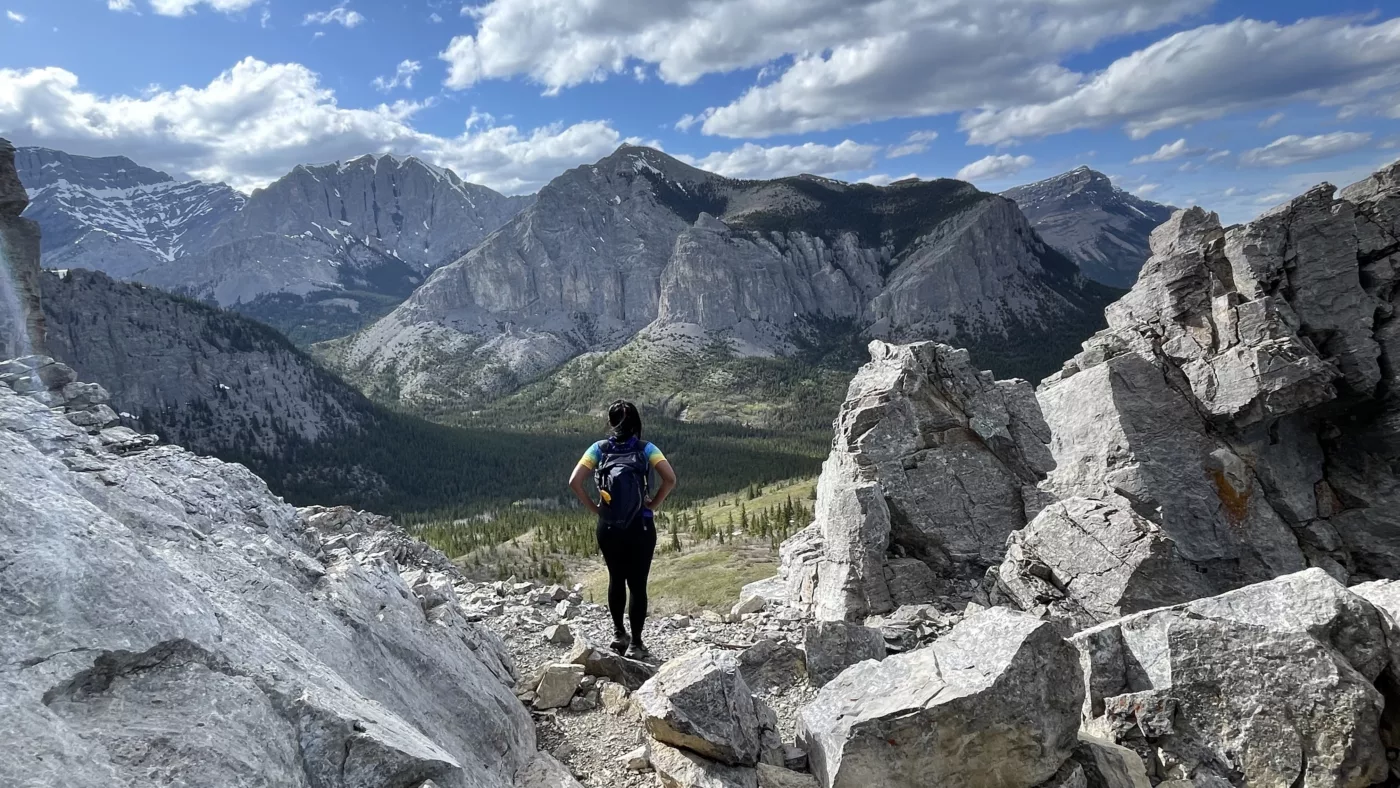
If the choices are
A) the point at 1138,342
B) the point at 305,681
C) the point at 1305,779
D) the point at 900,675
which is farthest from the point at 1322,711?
the point at 1138,342

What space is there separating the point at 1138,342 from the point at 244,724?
29.5 meters

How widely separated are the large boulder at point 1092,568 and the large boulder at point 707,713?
9.88 m

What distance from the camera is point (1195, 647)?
1002cm

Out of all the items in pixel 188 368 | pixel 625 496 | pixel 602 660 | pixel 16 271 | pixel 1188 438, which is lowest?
pixel 602 660

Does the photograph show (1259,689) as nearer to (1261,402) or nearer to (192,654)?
(192,654)

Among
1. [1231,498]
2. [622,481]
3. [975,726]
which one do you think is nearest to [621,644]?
[622,481]

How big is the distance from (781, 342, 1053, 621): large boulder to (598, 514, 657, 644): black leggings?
1108 cm

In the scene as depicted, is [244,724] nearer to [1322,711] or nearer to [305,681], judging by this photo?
[305,681]

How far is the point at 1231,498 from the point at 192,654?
84.4 feet

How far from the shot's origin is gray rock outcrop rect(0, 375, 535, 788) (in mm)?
4910

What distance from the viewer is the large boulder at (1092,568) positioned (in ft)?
53.6

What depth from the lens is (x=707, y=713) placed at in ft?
28.2

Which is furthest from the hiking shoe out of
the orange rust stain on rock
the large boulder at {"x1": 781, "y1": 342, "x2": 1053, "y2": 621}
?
the orange rust stain on rock

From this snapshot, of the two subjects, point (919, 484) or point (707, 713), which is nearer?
point (707, 713)
